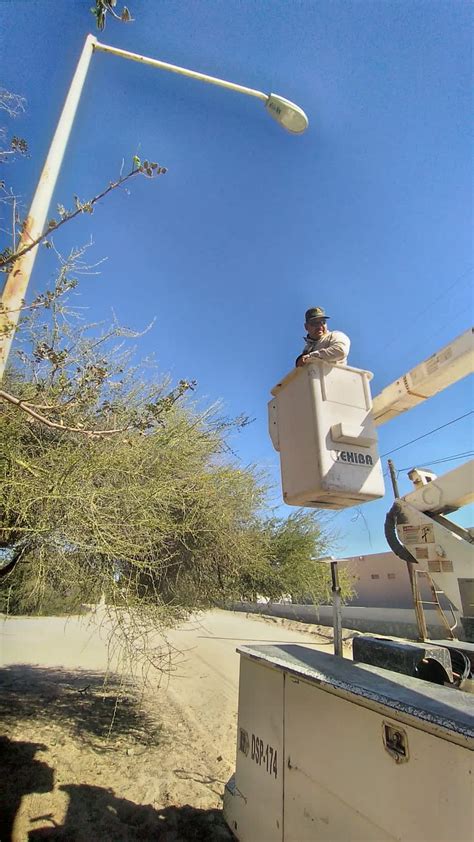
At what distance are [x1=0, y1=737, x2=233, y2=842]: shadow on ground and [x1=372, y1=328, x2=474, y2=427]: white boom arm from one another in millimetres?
4075

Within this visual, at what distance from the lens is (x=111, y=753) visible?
554 centimetres

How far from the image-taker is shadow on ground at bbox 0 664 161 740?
6.37m

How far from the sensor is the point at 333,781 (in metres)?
1.98

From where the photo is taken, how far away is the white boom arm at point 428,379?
2672 millimetres

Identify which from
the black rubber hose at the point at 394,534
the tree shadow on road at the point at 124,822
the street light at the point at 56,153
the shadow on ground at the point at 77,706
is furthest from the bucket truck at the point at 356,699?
the shadow on ground at the point at 77,706

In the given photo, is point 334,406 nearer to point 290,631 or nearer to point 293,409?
point 293,409

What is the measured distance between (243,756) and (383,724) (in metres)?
1.88

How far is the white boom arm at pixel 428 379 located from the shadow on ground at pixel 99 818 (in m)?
4.08

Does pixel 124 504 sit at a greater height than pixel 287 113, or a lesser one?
lesser

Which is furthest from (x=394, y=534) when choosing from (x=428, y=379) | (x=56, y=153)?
(x=56, y=153)

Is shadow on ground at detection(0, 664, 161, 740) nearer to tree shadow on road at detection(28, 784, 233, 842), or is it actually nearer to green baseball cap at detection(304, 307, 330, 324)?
tree shadow on road at detection(28, 784, 233, 842)

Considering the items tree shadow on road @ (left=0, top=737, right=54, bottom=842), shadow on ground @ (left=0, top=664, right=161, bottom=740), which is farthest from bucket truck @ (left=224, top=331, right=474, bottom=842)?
shadow on ground @ (left=0, top=664, right=161, bottom=740)

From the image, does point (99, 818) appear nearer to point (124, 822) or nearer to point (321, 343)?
point (124, 822)

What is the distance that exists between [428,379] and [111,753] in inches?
251
